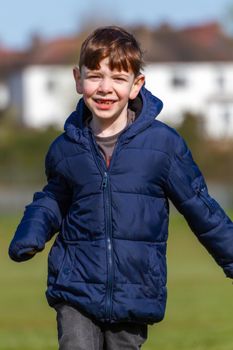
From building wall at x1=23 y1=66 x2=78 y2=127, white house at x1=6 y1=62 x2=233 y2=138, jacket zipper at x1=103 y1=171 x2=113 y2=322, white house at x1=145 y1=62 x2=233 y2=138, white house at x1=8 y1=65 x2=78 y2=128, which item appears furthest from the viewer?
building wall at x1=23 y1=66 x2=78 y2=127

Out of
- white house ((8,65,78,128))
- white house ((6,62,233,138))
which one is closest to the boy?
white house ((6,62,233,138))

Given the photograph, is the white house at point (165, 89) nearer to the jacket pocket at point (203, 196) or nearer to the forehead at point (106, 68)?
the jacket pocket at point (203, 196)

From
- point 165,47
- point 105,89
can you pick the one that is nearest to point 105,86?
point 105,89

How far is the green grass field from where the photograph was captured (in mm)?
10445

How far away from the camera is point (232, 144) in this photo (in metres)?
51.1

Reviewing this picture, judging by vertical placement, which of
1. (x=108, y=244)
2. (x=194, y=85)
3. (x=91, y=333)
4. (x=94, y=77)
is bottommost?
(x=91, y=333)

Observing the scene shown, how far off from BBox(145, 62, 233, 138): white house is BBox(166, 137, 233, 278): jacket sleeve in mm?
83697

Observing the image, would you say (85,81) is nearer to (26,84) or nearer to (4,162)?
(4,162)

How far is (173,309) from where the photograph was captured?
1528cm

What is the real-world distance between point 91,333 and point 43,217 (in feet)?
2.03

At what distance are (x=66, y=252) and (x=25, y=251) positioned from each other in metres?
0.20

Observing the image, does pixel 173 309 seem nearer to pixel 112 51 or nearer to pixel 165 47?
pixel 112 51

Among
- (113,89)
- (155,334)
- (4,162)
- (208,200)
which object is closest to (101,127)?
(113,89)

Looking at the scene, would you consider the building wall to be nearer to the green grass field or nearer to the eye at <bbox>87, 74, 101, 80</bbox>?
the green grass field
